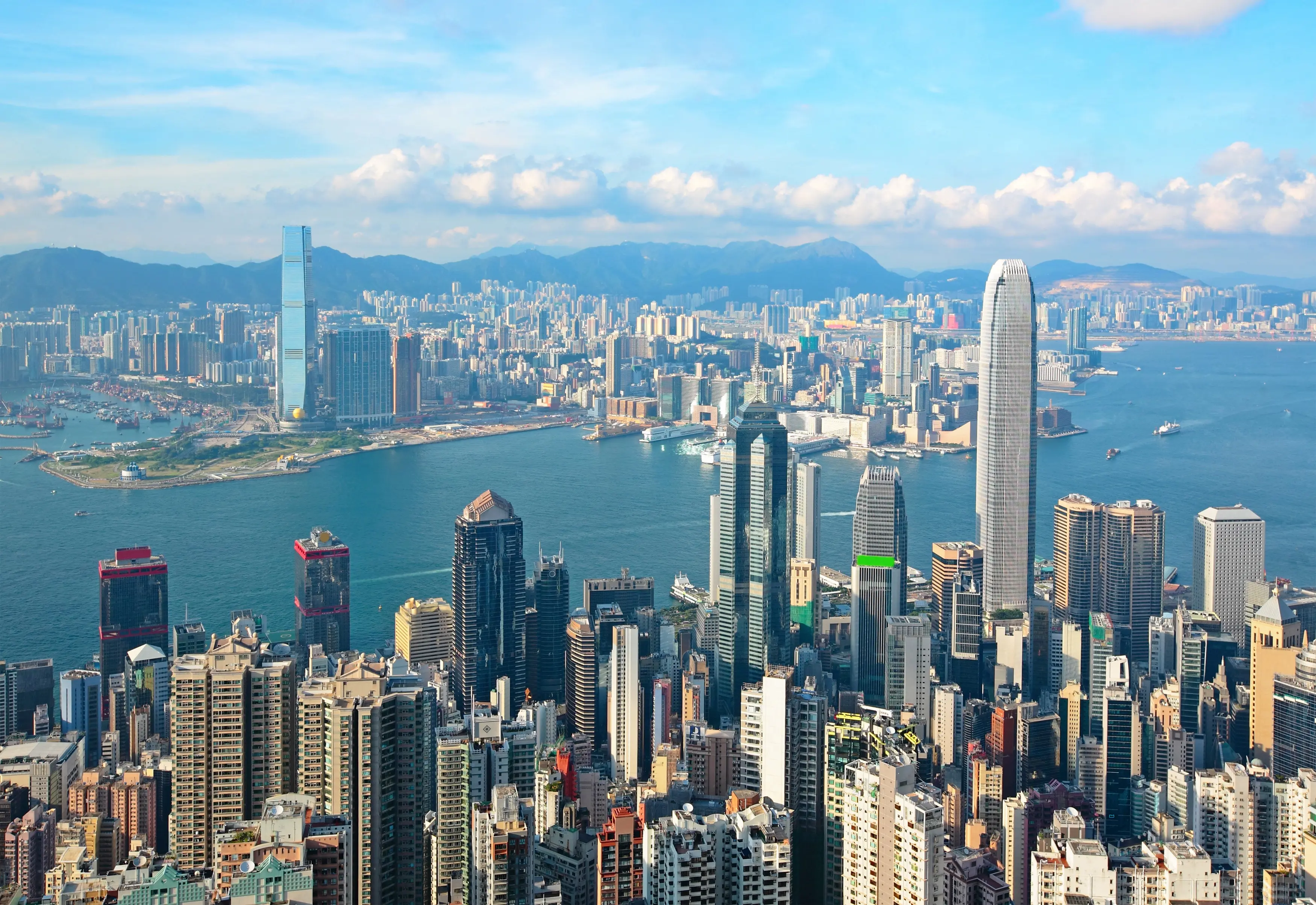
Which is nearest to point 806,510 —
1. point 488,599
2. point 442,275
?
point 488,599

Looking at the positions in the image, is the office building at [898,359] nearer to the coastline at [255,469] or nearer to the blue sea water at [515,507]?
the blue sea water at [515,507]

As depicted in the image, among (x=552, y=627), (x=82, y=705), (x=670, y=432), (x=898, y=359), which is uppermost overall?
(x=898, y=359)

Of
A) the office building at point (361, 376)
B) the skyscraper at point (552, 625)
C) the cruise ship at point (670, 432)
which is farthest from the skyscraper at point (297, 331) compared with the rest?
the skyscraper at point (552, 625)

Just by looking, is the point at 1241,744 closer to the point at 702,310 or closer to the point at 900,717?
the point at 900,717

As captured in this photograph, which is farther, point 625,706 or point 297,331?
point 297,331

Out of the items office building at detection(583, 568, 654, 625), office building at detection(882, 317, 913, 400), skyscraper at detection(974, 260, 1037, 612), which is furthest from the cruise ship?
office building at detection(583, 568, 654, 625)

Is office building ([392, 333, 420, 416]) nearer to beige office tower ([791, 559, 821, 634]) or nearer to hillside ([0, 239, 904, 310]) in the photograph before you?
hillside ([0, 239, 904, 310])

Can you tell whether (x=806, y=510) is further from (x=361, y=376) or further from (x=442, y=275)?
(x=442, y=275)
